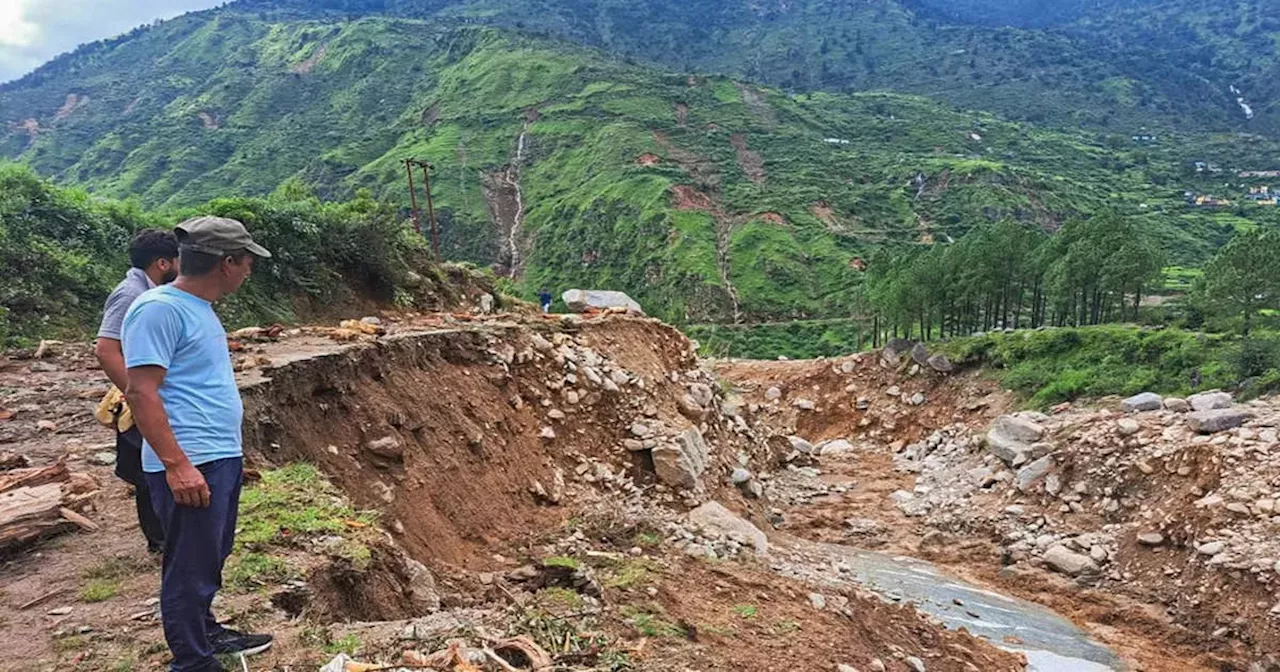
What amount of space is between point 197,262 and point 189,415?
69 cm

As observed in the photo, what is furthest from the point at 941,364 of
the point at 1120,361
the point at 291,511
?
the point at 291,511

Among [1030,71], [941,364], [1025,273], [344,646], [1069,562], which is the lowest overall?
[1069,562]

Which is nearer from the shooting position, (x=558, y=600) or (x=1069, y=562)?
(x=558, y=600)

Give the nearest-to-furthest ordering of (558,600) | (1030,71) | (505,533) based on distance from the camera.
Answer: (558,600), (505,533), (1030,71)

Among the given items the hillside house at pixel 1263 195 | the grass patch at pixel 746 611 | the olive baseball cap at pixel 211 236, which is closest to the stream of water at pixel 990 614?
the grass patch at pixel 746 611

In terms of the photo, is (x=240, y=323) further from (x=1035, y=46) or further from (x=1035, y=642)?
(x=1035, y=46)

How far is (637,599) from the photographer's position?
19.0ft

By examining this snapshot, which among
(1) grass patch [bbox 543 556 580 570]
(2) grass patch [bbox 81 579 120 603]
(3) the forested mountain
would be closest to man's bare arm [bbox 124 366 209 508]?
(2) grass patch [bbox 81 579 120 603]

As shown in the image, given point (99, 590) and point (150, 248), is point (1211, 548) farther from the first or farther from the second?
point (150, 248)

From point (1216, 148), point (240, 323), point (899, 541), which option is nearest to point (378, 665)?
point (899, 541)

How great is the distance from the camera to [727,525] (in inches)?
396

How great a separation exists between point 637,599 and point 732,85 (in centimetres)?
11924

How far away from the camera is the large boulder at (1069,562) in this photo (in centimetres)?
1118

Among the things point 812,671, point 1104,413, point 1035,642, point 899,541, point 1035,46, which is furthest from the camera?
point 1035,46
